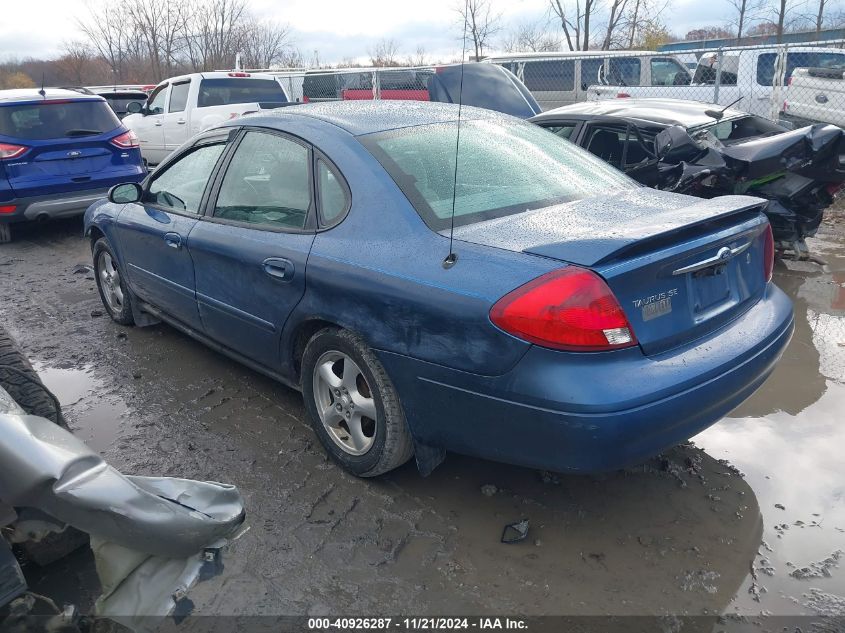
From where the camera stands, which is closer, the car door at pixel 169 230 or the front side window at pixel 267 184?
the front side window at pixel 267 184

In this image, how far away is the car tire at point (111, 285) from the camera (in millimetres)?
5223

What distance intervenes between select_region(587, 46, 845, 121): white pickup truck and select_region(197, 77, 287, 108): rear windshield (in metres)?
6.65

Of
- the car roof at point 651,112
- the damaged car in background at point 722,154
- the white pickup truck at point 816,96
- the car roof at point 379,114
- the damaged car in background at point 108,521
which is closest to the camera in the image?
the damaged car in background at point 108,521

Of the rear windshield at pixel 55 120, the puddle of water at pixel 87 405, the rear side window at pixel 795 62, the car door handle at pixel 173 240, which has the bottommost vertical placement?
the puddle of water at pixel 87 405

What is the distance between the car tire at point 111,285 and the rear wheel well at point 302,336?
2274 mm

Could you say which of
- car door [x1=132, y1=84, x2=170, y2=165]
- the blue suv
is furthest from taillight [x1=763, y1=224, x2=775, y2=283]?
car door [x1=132, y1=84, x2=170, y2=165]

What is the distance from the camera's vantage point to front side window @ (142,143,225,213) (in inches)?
162

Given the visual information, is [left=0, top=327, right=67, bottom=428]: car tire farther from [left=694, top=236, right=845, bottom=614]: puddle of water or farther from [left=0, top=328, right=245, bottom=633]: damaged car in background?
[left=694, top=236, right=845, bottom=614]: puddle of water

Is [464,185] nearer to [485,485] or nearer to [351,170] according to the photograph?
[351,170]

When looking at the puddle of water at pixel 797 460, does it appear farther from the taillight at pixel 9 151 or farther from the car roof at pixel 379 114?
the taillight at pixel 9 151

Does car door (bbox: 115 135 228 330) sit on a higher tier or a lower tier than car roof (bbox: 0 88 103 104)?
lower

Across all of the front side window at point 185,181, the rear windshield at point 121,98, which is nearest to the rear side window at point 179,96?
the rear windshield at point 121,98

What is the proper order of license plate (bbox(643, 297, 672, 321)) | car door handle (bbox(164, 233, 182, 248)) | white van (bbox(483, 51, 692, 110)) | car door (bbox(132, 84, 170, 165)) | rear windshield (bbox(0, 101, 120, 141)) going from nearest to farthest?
license plate (bbox(643, 297, 672, 321)), car door handle (bbox(164, 233, 182, 248)), rear windshield (bbox(0, 101, 120, 141)), car door (bbox(132, 84, 170, 165)), white van (bbox(483, 51, 692, 110))

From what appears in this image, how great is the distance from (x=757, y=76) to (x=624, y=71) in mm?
2958
